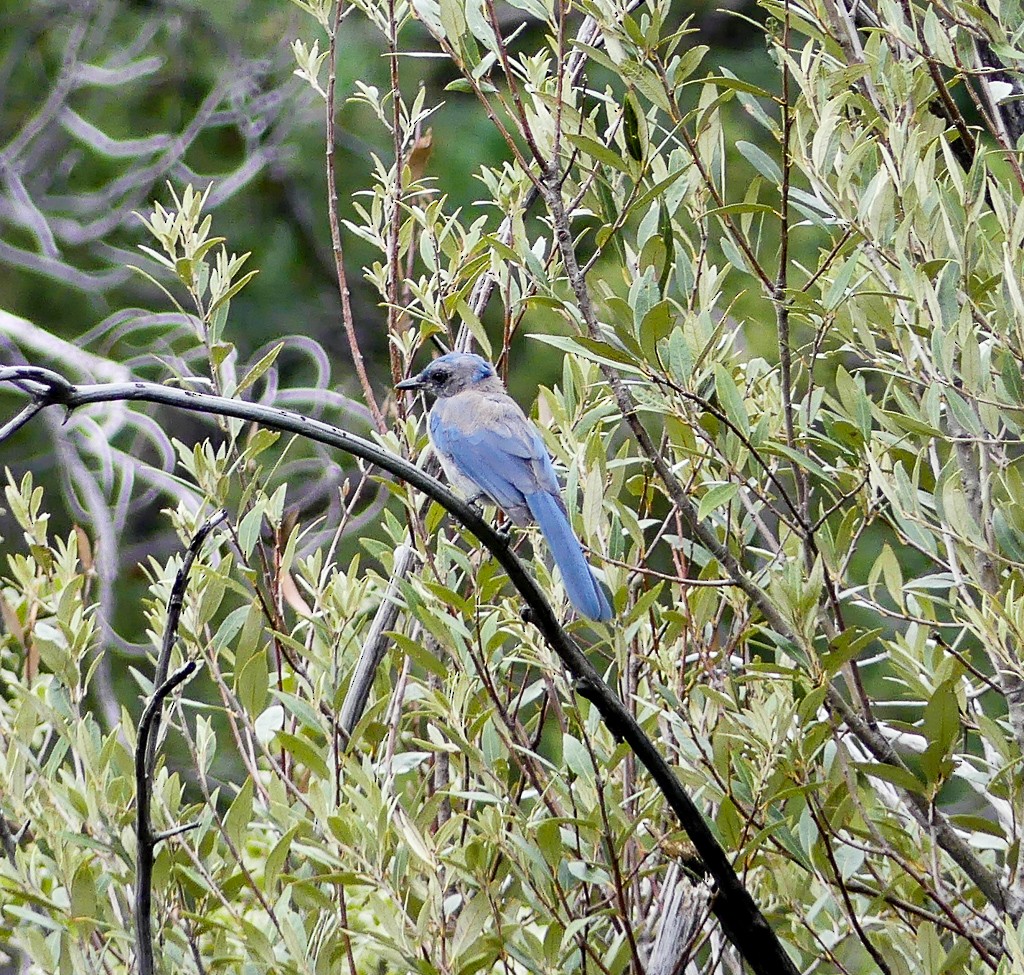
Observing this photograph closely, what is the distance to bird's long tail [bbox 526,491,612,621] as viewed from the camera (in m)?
1.86

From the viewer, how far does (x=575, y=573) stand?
1963 mm

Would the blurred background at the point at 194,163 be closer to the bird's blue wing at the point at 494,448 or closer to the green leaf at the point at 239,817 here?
the bird's blue wing at the point at 494,448

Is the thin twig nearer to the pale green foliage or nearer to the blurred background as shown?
the pale green foliage

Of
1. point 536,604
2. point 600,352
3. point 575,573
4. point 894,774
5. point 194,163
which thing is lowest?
point 894,774

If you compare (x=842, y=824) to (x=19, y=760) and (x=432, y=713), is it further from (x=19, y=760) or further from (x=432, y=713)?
(x=19, y=760)

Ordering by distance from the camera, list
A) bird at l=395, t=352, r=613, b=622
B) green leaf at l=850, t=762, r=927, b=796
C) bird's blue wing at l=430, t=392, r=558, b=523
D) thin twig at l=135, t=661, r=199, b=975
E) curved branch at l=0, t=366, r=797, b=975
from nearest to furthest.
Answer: curved branch at l=0, t=366, r=797, b=975 → thin twig at l=135, t=661, r=199, b=975 → green leaf at l=850, t=762, r=927, b=796 → bird at l=395, t=352, r=613, b=622 → bird's blue wing at l=430, t=392, r=558, b=523

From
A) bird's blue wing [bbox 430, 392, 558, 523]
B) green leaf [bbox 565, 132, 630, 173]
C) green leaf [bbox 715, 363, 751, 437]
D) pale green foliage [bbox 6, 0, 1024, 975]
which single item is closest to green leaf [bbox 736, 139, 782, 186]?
pale green foliage [bbox 6, 0, 1024, 975]

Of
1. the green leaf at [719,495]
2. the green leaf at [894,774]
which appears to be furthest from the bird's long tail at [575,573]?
the green leaf at [894,774]

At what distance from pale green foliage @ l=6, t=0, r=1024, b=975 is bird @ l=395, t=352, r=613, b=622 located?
13.4 inches

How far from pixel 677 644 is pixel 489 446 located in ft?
3.09

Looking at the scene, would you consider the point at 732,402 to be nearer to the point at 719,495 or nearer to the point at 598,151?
the point at 719,495

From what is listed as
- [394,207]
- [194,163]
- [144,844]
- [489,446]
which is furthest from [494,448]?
[194,163]

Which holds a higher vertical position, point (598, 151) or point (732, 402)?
point (598, 151)

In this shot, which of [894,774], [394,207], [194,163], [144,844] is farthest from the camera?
[194,163]
